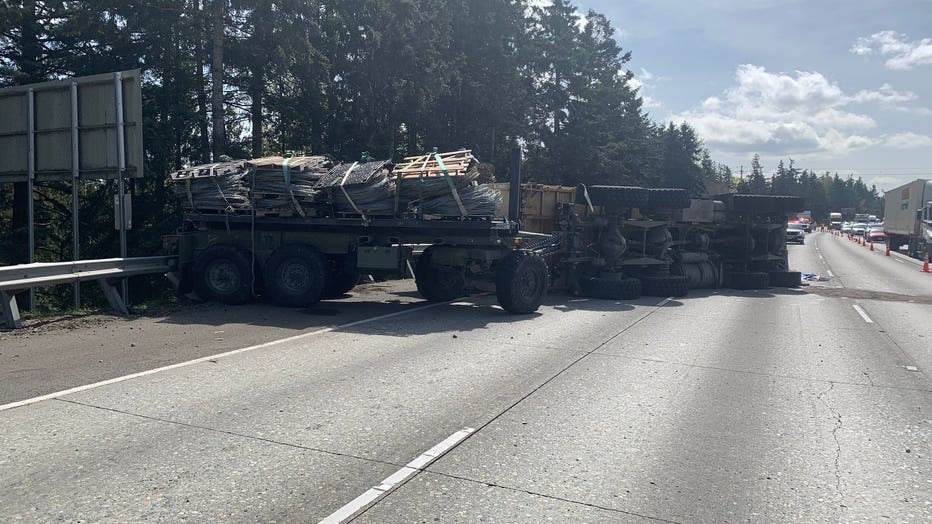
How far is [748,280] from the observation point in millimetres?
18812

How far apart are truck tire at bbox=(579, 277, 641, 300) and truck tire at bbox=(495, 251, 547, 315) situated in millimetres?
2782

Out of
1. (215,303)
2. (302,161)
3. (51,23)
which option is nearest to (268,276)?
(215,303)

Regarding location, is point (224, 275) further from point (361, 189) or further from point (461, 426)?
point (461, 426)

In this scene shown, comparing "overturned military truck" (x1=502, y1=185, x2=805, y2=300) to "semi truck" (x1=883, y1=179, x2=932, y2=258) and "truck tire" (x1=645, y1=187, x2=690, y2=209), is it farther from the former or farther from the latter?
"semi truck" (x1=883, y1=179, x2=932, y2=258)

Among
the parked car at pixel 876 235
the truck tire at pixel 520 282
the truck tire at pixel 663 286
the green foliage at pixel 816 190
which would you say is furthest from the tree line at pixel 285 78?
the green foliage at pixel 816 190

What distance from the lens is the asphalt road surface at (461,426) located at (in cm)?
440

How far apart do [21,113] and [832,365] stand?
47.0 feet

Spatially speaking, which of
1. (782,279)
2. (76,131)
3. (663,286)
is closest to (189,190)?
(76,131)

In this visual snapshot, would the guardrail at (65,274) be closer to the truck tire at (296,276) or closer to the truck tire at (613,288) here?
the truck tire at (296,276)

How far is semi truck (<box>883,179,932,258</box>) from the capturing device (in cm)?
3453

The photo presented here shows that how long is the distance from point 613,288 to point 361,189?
5.96m

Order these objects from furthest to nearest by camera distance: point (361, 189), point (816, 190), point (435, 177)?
point (816, 190), point (361, 189), point (435, 177)

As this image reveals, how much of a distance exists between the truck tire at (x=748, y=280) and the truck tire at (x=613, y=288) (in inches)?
180

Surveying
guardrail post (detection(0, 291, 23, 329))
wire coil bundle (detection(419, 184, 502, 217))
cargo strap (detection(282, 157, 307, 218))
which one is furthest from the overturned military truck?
guardrail post (detection(0, 291, 23, 329))
